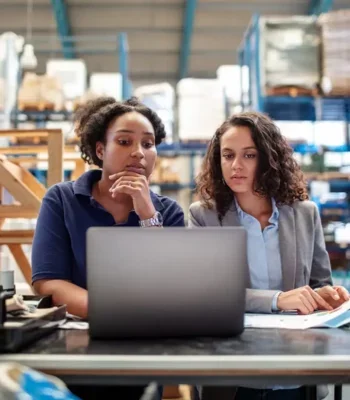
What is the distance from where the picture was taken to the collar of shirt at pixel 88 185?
173 cm

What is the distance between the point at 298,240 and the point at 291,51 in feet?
12.6

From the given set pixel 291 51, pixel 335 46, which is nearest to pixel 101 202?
pixel 291 51

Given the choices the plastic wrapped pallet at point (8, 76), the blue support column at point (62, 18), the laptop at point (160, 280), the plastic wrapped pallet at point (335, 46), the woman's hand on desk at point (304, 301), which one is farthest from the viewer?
the blue support column at point (62, 18)

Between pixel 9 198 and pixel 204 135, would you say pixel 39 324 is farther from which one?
pixel 204 135

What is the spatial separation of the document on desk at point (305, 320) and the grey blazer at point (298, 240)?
0.35 meters

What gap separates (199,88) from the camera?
20.3 ft

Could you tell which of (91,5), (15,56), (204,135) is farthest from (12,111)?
(91,5)

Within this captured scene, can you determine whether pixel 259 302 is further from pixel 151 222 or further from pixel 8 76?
pixel 8 76

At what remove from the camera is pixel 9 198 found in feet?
16.5

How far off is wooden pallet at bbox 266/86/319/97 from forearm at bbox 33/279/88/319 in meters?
4.30

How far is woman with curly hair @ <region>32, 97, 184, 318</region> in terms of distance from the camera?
5.23 ft

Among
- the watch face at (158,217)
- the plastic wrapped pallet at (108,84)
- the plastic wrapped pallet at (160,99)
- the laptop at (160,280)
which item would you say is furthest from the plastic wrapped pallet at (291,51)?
the laptop at (160,280)

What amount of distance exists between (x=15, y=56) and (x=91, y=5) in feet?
12.6

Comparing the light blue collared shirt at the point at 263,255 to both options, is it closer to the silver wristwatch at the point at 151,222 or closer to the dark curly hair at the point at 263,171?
the dark curly hair at the point at 263,171
